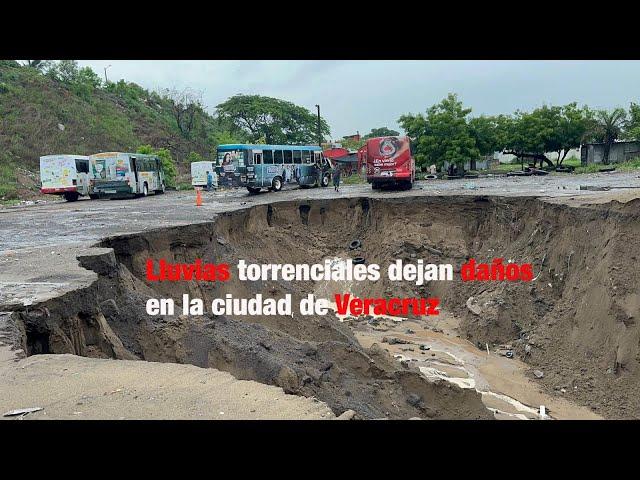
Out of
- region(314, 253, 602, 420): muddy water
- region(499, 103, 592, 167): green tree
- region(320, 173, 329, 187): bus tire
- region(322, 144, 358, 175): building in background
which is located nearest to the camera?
region(314, 253, 602, 420): muddy water

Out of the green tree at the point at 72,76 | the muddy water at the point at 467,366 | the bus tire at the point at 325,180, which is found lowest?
the muddy water at the point at 467,366

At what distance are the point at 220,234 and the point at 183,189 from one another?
1977 cm

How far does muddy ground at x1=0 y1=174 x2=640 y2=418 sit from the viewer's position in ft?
22.0

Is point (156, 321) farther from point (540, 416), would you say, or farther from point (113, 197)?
point (113, 197)

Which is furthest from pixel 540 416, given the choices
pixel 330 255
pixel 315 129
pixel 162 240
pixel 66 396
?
pixel 315 129

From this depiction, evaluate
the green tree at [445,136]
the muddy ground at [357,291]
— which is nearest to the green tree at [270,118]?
the green tree at [445,136]

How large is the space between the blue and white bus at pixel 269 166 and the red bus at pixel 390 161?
4.73m

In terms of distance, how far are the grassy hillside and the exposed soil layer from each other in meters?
18.8

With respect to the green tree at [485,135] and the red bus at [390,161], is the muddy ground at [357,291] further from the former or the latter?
the green tree at [485,135]

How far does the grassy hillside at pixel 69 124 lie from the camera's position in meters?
30.2

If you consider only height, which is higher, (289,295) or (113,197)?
(113,197)

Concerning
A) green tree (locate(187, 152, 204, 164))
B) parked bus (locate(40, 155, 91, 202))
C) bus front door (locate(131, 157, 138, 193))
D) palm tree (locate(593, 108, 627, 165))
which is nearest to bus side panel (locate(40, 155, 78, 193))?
parked bus (locate(40, 155, 91, 202))

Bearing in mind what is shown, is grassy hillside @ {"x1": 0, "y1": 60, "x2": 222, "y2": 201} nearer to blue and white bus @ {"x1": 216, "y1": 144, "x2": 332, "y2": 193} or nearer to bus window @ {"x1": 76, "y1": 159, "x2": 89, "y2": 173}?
bus window @ {"x1": 76, "y1": 159, "x2": 89, "y2": 173}

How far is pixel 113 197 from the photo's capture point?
2611 cm
